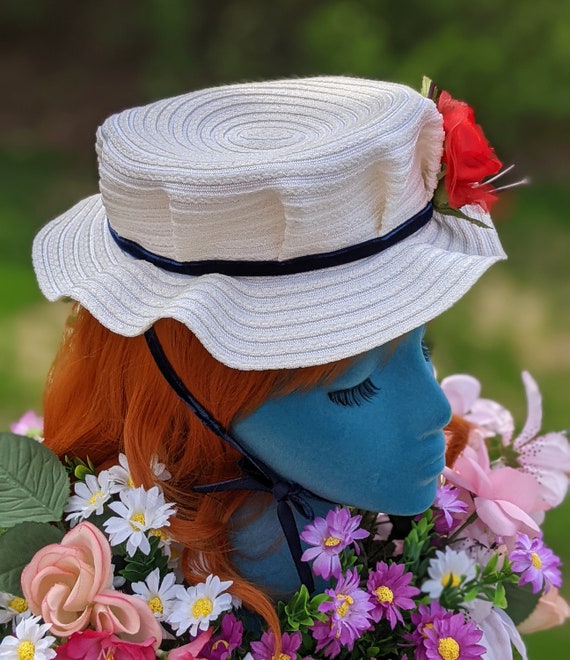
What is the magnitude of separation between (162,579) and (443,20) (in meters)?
4.26

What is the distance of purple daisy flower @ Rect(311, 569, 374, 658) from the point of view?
108 centimetres

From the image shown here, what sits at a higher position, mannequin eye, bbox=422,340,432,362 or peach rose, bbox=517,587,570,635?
mannequin eye, bbox=422,340,432,362

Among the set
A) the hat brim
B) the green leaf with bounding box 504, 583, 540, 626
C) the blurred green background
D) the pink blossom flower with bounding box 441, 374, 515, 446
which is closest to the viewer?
the hat brim

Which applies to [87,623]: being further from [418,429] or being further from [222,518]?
[418,429]

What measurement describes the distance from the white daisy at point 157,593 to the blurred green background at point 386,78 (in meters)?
1.72

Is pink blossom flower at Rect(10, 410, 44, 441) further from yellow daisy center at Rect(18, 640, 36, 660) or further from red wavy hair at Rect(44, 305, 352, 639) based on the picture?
yellow daisy center at Rect(18, 640, 36, 660)

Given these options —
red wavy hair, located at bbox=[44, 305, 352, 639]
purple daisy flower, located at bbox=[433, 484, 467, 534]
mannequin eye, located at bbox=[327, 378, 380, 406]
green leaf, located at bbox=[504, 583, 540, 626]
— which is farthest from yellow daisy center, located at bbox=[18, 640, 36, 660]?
green leaf, located at bbox=[504, 583, 540, 626]

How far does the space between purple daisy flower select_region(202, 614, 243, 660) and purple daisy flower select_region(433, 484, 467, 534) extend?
33 cm

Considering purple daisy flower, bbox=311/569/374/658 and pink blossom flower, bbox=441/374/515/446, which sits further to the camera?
pink blossom flower, bbox=441/374/515/446

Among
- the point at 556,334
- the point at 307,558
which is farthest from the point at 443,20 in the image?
the point at 307,558

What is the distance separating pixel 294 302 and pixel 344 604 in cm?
37

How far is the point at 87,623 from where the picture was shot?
1068 millimetres

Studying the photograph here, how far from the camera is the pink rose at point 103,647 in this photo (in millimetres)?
1028

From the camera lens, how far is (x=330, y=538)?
1.12 metres
